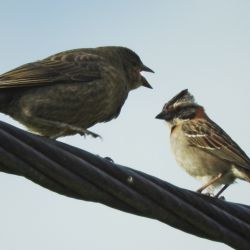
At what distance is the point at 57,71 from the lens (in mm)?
8383

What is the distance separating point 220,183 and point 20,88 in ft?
10.9

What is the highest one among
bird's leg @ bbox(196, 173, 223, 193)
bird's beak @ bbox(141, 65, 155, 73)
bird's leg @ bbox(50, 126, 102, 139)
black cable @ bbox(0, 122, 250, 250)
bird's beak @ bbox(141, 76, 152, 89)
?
black cable @ bbox(0, 122, 250, 250)

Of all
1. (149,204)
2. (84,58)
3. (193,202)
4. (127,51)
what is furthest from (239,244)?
(127,51)

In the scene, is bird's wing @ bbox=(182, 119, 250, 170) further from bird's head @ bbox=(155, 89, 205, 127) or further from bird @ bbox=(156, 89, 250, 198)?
bird's head @ bbox=(155, 89, 205, 127)

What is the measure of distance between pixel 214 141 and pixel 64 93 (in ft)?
10.4

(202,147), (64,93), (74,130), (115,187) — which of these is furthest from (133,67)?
(115,187)

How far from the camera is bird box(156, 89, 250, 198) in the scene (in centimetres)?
981

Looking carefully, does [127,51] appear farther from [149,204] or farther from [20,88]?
[149,204]

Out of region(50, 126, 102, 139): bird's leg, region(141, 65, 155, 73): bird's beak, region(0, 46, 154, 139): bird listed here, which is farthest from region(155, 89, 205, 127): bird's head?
region(50, 126, 102, 139): bird's leg

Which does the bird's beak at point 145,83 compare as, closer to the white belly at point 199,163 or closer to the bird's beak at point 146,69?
the bird's beak at point 146,69

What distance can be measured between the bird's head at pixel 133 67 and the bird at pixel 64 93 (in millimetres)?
1148

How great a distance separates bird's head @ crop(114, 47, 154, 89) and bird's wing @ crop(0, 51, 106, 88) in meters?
1.28

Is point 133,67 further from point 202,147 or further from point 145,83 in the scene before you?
point 202,147

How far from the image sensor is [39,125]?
7.77m
